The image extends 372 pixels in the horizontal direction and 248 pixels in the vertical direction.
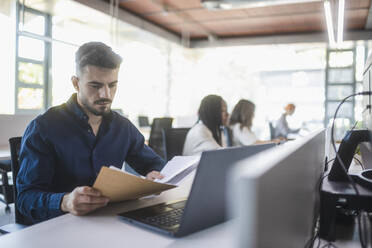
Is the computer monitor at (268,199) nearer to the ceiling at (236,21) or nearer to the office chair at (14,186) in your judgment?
the office chair at (14,186)

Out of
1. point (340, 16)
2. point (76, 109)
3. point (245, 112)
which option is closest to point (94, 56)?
point (76, 109)

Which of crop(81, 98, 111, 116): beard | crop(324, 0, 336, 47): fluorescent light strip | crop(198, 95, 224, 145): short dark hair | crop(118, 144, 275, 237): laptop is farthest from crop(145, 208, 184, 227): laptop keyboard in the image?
crop(324, 0, 336, 47): fluorescent light strip

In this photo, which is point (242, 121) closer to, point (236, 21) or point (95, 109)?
point (95, 109)

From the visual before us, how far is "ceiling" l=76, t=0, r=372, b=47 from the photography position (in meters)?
5.66

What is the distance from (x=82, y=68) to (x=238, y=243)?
1190 mm

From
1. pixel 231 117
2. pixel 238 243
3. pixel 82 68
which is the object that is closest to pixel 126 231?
pixel 238 243

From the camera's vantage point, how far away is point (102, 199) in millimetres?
970

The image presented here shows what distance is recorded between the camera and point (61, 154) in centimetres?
131

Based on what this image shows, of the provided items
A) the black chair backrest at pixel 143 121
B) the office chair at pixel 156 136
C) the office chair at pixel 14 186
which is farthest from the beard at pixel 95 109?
the black chair backrest at pixel 143 121

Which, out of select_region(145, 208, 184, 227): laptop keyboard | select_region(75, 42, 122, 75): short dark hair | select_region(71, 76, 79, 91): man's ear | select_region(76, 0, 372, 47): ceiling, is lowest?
select_region(145, 208, 184, 227): laptop keyboard

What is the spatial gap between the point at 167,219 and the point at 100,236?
0.61 ft

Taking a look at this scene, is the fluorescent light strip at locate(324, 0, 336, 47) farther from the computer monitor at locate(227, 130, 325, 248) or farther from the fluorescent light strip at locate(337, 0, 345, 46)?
Result: the computer monitor at locate(227, 130, 325, 248)

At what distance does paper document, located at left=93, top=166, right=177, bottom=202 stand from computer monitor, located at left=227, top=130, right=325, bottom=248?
48 centimetres

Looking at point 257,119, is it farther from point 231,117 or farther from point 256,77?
point 231,117
